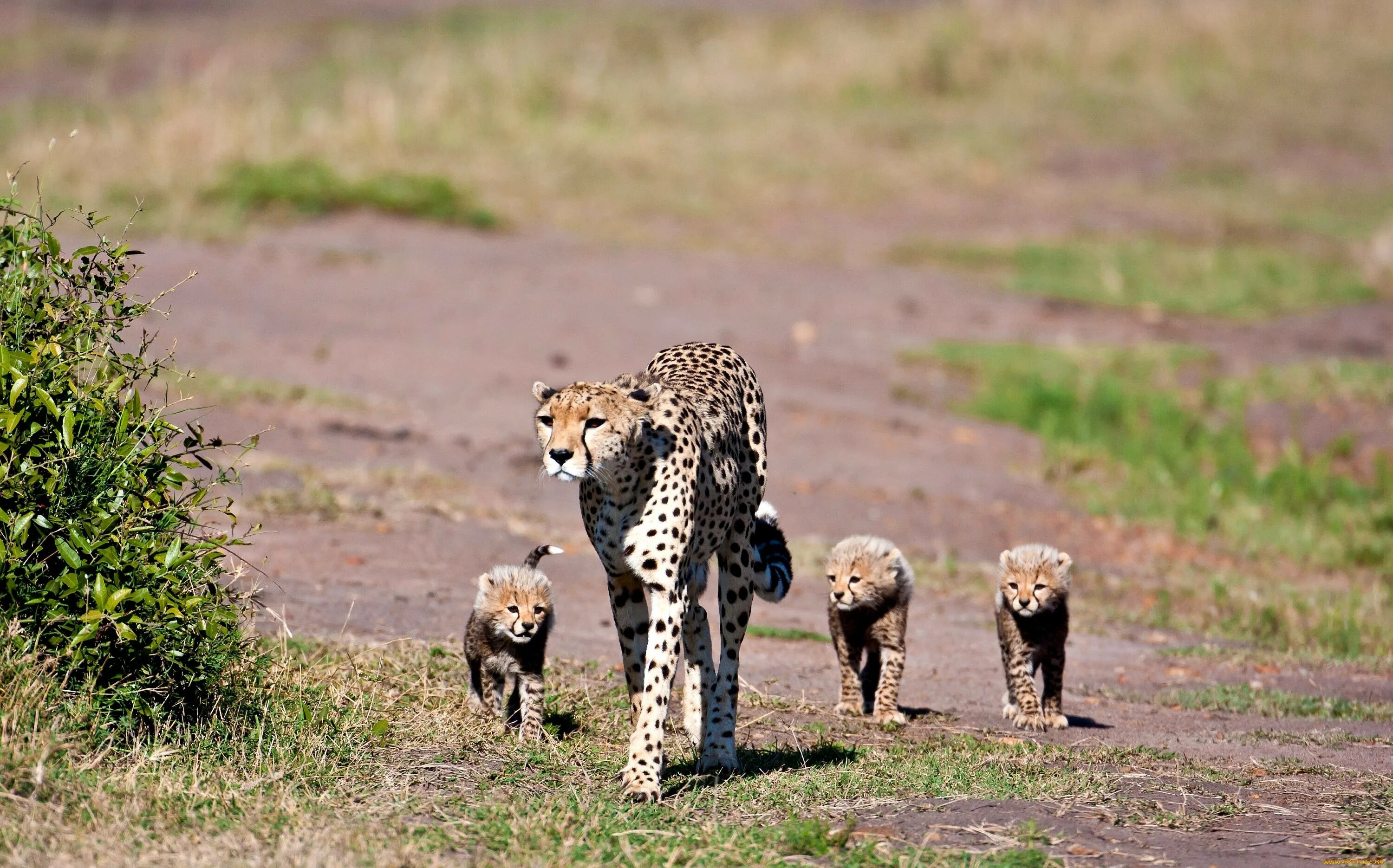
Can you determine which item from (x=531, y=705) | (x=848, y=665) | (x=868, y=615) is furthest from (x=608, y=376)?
(x=531, y=705)

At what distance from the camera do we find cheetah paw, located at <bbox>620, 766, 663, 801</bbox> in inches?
225

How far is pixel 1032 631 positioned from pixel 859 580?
83 cm

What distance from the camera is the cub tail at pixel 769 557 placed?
6.73 meters

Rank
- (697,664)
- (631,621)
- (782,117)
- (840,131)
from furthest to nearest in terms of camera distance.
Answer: (782,117)
(840,131)
(697,664)
(631,621)

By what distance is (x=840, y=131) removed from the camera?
2458cm

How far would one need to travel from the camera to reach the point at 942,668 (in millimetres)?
8922

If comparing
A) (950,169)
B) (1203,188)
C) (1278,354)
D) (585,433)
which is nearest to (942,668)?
(585,433)

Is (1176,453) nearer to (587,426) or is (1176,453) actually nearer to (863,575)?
(863,575)

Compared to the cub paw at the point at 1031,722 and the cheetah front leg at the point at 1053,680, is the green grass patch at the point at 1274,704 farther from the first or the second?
the cub paw at the point at 1031,722

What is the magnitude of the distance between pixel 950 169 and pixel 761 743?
17.8m

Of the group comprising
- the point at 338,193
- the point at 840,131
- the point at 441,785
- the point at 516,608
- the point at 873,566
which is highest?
the point at 840,131

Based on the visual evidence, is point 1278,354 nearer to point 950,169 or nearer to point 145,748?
point 950,169

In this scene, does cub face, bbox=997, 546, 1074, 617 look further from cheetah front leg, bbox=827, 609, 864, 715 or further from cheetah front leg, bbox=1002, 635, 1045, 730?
cheetah front leg, bbox=827, 609, 864, 715

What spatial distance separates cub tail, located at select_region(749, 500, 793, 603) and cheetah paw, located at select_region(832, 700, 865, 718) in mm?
944
